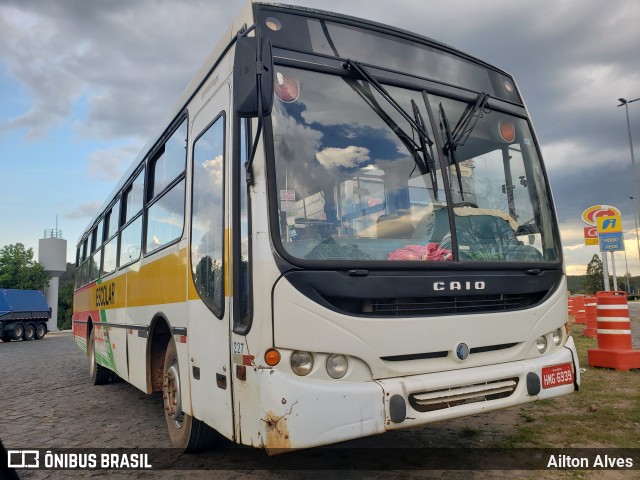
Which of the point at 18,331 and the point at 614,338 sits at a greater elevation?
the point at 614,338

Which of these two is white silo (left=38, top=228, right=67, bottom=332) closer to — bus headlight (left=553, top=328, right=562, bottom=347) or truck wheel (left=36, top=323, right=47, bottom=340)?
truck wheel (left=36, top=323, right=47, bottom=340)

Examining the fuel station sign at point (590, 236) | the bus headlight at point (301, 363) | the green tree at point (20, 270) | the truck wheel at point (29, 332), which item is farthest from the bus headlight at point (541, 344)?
the green tree at point (20, 270)


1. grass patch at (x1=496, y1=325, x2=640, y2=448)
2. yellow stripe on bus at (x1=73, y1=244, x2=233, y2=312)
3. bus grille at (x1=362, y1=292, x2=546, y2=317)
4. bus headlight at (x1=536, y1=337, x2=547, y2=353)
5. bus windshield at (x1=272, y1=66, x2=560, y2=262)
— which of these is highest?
bus windshield at (x1=272, y1=66, x2=560, y2=262)

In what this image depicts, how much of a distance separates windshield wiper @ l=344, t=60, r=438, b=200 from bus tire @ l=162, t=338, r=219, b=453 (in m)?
2.64

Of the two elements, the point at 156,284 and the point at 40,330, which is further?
the point at 40,330

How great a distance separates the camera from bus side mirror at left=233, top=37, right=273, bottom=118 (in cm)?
321

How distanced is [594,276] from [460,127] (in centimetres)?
10419

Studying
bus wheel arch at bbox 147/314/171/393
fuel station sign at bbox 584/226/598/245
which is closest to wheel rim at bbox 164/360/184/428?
bus wheel arch at bbox 147/314/171/393

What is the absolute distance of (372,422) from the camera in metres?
3.17

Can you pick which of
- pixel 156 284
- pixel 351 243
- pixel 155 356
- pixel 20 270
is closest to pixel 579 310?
pixel 155 356

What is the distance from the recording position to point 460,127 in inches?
162

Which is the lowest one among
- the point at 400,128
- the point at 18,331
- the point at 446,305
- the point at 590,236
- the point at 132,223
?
the point at 18,331

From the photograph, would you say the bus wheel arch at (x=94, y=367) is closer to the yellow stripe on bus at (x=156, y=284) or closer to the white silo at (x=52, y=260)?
the yellow stripe on bus at (x=156, y=284)

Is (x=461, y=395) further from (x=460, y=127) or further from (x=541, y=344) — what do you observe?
(x=460, y=127)
